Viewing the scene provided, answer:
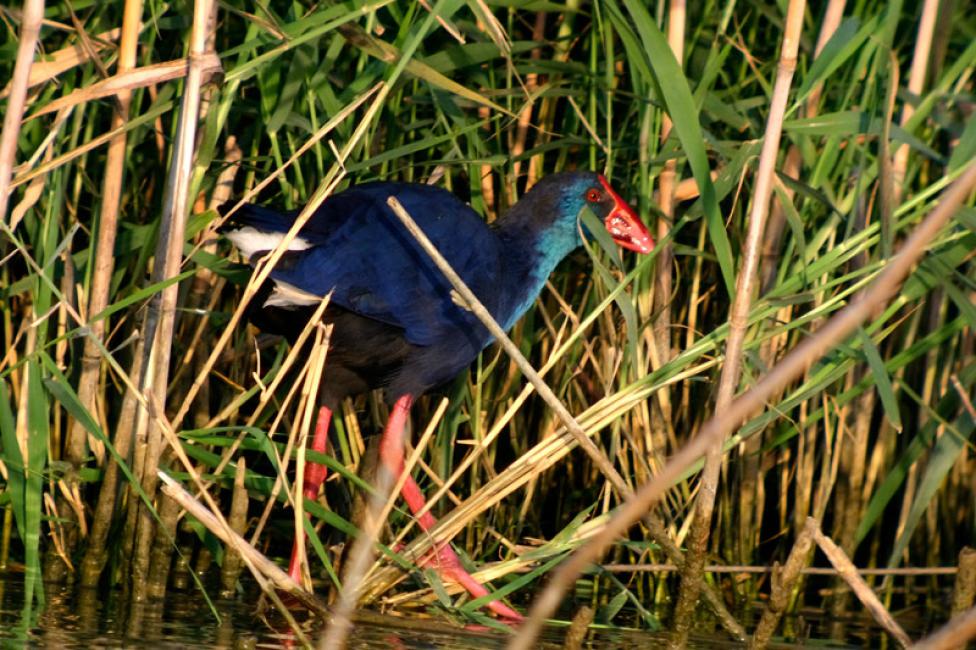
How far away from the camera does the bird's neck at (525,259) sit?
2.70 metres

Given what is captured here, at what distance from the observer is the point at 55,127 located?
2.37 meters

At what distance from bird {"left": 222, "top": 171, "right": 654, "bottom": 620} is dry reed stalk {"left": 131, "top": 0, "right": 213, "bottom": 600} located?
104 mm

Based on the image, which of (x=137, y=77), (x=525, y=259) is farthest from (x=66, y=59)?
(x=525, y=259)

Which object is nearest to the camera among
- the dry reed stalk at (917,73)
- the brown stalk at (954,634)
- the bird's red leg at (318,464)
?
the brown stalk at (954,634)

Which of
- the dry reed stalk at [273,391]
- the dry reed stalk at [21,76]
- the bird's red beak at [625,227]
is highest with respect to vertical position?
the dry reed stalk at [21,76]

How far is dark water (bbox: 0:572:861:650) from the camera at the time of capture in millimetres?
2066

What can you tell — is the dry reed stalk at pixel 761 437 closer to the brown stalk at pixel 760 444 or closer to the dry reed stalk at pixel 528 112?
the brown stalk at pixel 760 444

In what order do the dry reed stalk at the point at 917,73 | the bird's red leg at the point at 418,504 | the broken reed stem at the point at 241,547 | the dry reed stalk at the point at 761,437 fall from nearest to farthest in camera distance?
the broken reed stem at the point at 241,547 → the bird's red leg at the point at 418,504 → the dry reed stalk at the point at 917,73 → the dry reed stalk at the point at 761,437

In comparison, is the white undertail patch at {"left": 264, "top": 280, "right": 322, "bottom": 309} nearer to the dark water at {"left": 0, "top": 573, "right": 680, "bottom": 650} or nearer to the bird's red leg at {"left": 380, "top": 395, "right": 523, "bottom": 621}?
the bird's red leg at {"left": 380, "top": 395, "right": 523, "bottom": 621}

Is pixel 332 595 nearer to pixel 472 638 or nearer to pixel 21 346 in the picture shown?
pixel 472 638

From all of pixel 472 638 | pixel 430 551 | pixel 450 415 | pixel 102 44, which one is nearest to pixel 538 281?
pixel 450 415

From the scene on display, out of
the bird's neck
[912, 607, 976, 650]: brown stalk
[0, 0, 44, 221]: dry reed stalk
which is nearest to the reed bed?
[0, 0, 44, 221]: dry reed stalk

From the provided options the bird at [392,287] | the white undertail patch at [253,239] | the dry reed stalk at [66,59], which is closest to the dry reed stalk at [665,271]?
the bird at [392,287]

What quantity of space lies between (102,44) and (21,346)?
2.34ft
